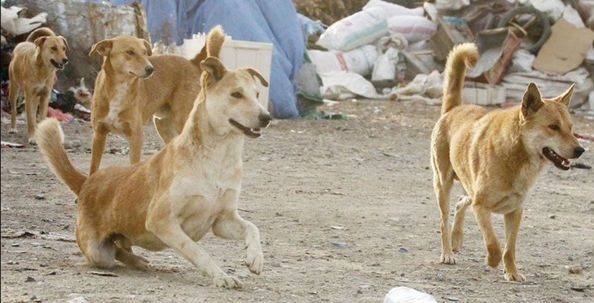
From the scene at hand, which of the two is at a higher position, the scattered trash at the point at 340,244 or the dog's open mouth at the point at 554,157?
the dog's open mouth at the point at 554,157

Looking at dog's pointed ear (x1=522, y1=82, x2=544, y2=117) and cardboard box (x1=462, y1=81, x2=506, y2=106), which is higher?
dog's pointed ear (x1=522, y1=82, x2=544, y2=117)

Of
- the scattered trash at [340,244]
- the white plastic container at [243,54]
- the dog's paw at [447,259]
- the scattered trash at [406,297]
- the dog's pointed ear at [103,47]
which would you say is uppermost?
the dog's pointed ear at [103,47]

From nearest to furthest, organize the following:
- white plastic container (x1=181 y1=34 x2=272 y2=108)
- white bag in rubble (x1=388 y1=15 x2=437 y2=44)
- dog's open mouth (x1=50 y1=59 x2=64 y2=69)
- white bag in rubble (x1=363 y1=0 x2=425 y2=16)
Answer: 1. dog's open mouth (x1=50 y1=59 x2=64 y2=69)
2. white plastic container (x1=181 y1=34 x2=272 y2=108)
3. white bag in rubble (x1=388 y1=15 x2=437 y2=44)
4. white bag in rubble (x1=363 y1=0 x2=425 y2=16)

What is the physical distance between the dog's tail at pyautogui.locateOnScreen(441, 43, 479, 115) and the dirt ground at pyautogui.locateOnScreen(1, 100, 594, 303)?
894 millimetres

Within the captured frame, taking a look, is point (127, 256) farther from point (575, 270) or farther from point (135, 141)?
point (135, 141)

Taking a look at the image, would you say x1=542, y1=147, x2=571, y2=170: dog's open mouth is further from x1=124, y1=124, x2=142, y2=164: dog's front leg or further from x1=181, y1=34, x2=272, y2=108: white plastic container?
x1=181, y1=34, x2=272, y2=108: white plastic container

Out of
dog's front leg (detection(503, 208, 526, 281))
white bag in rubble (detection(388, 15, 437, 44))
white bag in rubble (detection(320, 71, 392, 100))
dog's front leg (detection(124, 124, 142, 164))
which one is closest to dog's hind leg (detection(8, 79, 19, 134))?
dog's front leg (detection(124, 124, 142, 164))

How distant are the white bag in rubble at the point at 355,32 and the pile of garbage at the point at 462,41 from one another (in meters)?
0.02

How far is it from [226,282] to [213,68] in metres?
1.07

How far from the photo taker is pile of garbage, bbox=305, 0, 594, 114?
17.0m

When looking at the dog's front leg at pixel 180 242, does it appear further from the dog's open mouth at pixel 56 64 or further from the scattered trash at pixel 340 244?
the dog's open mouth at pixel 56 64

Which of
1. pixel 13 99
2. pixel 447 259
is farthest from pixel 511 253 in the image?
pixel 13 99

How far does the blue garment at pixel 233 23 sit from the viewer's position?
13.8m

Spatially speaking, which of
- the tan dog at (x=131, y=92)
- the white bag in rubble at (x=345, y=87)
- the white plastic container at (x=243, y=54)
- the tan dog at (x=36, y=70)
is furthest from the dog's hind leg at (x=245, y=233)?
the white bag in rubble at (x=345, y=87)
